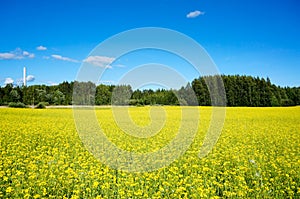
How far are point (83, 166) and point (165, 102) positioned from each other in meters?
51.1

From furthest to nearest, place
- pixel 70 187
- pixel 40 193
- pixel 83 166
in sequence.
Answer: pixel 83 166 → pixel 70 187 → pixel 40 193

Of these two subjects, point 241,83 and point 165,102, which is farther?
point 241,83

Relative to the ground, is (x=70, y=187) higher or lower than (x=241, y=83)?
lower

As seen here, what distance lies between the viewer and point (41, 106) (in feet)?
186

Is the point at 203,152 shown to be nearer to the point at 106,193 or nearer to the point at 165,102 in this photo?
the point at 106,193

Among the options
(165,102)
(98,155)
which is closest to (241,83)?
(165,102)

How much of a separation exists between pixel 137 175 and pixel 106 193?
5.21 feet

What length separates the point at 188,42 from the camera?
11.7 m

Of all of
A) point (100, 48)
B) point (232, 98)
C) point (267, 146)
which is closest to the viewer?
point (100, 48)

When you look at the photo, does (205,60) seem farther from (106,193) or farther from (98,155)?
(106,193)

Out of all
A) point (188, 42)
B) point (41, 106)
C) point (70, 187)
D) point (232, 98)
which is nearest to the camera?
point (70, 187)

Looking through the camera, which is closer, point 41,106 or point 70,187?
point 70,187

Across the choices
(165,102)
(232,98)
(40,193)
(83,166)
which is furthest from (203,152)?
(232,98)

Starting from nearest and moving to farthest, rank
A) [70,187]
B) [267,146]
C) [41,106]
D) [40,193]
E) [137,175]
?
[40,193]
[70,187]
[137,175]
[267,146]
[41,106]
